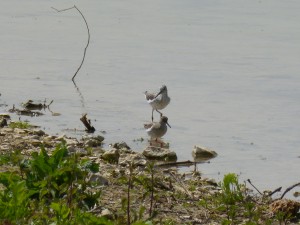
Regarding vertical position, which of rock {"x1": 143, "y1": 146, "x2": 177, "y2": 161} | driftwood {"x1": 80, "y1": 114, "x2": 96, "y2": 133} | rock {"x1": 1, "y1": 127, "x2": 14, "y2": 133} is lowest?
rock {"x1": 143, "y1": 146, "x2": 177, "y2": 161}

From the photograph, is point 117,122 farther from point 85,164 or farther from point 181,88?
point 85,164

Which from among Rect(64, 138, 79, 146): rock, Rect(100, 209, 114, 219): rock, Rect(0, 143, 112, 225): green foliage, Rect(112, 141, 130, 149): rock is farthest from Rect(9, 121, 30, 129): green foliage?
Rect(100, 209, 114, 219): rock

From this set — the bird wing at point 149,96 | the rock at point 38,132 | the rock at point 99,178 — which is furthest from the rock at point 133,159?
the bird wing at point 149,96

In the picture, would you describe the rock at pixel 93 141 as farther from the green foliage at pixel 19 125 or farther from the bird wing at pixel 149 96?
the bird wing at pixel 149 96

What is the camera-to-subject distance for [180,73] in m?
13.8

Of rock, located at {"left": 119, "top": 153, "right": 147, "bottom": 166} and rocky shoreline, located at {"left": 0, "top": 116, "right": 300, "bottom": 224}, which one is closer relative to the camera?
rocky shoreline, located at {"left": 0, "top": 116, "right": 300, "bottom": 224}

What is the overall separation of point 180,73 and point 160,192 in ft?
22.3

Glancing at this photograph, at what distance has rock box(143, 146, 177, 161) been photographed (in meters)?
9.37

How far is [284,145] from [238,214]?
3471 mm

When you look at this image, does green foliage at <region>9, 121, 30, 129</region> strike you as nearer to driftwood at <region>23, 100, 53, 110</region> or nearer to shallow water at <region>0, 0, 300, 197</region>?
shallow water at <region>0, 0, 300, 197</region>

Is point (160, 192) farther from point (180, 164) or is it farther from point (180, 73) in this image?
point (180, 73)

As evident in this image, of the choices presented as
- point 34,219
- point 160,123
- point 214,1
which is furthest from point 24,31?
point 34,219

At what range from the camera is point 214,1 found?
21594 millimetres

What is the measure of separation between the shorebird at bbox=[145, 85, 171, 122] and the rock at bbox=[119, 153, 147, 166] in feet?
5.97
